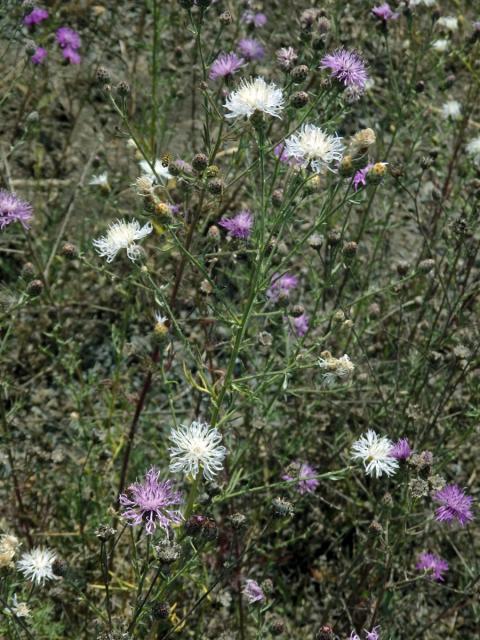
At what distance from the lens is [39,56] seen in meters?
3.96

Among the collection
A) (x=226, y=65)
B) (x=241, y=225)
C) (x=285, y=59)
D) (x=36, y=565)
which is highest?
(x=226, y=65)

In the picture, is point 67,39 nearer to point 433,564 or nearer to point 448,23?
point 448,23

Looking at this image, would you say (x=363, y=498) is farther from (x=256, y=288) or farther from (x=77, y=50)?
(x=77, y=50)

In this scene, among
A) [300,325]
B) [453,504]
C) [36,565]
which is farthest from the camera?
[300,325]

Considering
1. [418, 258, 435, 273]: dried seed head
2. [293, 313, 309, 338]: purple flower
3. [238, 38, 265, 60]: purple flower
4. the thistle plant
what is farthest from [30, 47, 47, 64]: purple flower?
[418, 258, 435, 273]: dried seed head

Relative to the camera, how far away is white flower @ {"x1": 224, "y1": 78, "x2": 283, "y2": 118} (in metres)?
2.06

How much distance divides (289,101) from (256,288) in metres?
0.53

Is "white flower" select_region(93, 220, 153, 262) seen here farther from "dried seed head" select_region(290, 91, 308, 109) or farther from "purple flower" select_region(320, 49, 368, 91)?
"purple flower" select_region(320, 49, 368, 91)

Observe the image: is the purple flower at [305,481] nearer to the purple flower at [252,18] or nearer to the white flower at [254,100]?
the white flower at [254,100]

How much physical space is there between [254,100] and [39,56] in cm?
227

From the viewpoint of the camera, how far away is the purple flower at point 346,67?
7.88ft

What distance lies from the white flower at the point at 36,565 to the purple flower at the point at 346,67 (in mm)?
1655

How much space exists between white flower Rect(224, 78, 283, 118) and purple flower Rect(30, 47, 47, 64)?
6.95 feet

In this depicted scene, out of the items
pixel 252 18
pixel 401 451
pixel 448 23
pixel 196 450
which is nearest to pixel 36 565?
pixel 196 450
